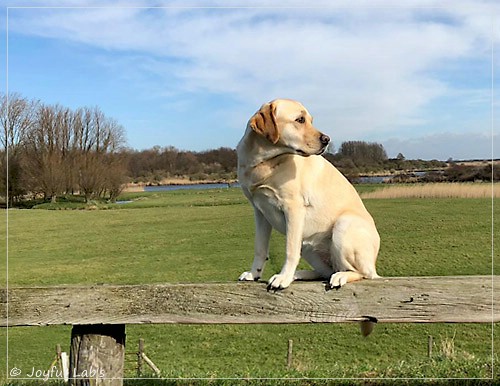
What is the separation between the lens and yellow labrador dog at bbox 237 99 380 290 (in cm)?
200

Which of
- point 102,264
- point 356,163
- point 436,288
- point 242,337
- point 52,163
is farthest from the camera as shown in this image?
point 102,264

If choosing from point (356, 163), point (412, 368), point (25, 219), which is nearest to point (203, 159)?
point (356, 163)

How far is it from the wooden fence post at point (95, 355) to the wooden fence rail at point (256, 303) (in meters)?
0.11

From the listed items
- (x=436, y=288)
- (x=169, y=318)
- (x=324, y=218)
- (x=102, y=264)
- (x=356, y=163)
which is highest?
(x=356, y=163)

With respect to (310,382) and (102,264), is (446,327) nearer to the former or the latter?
(310,382)

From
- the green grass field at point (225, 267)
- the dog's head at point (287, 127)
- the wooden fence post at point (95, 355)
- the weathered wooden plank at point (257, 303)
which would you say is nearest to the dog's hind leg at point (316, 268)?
the weathered wooden plank at point (257, 303)

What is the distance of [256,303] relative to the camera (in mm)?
2143

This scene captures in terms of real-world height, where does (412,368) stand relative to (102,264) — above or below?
above

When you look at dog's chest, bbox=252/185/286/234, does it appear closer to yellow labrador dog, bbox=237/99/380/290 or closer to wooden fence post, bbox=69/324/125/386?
yellow labrador dog, bbox=237/99/380/290

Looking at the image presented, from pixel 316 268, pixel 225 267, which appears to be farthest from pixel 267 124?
pixel 225 267

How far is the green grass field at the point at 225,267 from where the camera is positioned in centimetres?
791

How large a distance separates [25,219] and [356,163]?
29.7 metres

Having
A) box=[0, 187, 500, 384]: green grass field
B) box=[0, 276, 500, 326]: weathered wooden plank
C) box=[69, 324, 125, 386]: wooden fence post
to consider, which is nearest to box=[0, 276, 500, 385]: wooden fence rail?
box=[0, 276, 500, 326]: weathered wooden plank

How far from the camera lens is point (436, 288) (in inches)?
82.6
